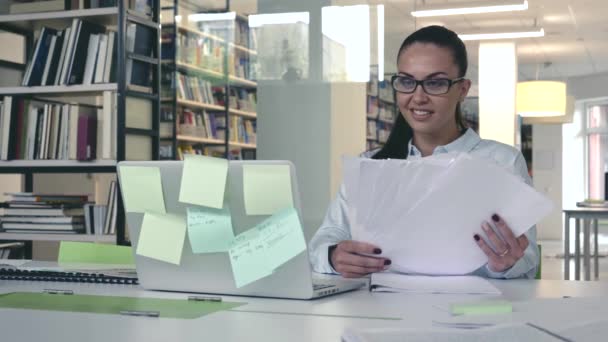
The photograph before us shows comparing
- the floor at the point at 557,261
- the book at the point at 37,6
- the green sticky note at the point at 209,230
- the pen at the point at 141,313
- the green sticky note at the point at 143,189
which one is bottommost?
the floor at the point at 557,261

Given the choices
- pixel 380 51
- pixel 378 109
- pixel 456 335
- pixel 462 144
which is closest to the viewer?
pixel 456 335

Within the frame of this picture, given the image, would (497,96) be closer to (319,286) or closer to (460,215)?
(460,215)

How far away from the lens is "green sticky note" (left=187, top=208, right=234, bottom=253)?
1329 mm

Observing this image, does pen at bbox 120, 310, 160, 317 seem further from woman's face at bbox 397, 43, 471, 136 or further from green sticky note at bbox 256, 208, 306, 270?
woman's face at bbox 397, 43, 471, 136

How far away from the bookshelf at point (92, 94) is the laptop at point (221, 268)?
7.37 feet

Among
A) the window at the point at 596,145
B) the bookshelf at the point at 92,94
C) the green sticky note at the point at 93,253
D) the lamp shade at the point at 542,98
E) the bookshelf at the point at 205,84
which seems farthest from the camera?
the window at the point at 596,145

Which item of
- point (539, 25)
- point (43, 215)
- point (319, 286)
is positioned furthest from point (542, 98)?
point (319, 286)

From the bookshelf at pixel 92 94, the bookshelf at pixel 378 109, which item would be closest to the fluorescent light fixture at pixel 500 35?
the bookshelf at pixel 378 109

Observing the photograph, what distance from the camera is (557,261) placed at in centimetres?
924

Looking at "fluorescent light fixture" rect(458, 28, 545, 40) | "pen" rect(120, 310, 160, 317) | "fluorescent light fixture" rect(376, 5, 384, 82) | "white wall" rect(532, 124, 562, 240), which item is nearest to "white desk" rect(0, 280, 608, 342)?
"pen" rect(120, 310, 160, 317)

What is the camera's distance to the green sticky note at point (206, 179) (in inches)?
51.5

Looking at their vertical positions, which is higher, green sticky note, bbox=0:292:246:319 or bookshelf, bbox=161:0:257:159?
bookshelf, bbox=161:0:257:159

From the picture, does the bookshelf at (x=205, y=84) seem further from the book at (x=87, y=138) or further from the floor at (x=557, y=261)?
the floor at (x=557, y=261)

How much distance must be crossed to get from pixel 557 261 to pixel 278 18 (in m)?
6.07
